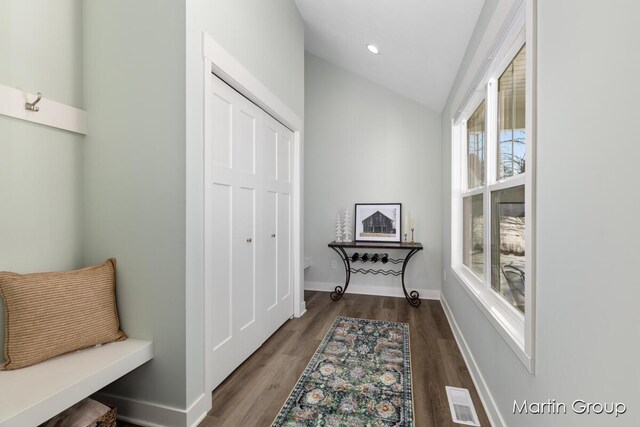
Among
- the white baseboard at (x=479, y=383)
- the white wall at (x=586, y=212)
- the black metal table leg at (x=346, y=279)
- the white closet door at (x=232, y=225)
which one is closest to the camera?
the white wall at (x=586, y=212)

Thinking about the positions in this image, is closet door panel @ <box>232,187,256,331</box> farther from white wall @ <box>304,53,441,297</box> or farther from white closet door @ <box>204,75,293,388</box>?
white wall @ <box>304,53,441,297</box>

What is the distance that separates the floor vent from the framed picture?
211cm

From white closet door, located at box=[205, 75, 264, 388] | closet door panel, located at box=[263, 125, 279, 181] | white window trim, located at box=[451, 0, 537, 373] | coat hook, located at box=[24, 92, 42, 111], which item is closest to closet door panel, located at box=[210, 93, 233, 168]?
white closet door, located at box=[205, 75, 264, 388]

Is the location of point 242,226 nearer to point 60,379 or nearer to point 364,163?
point 60,379

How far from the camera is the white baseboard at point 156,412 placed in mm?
1526

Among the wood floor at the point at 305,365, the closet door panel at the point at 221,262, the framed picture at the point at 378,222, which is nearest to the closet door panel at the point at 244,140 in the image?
the closet door panel at the point at 221,262

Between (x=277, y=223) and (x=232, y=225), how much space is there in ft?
2.41

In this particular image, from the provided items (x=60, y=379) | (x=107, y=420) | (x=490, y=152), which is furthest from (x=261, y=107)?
(x=107, y=420)

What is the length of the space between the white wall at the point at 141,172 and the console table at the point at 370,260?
2.30 meters

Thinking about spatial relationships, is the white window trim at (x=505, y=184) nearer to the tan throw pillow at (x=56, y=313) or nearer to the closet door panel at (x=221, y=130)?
the closet door panel at (x=221, y=130)

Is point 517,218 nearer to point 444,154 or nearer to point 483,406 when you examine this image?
point 483,406

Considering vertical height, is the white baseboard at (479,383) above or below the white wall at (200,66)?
below

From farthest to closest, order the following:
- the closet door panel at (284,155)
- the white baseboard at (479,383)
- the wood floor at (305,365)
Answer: the closet door panel at (284,155)
the wood floor at (305,365)
the white baseboard at (479,383)

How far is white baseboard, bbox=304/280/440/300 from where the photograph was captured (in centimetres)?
381
